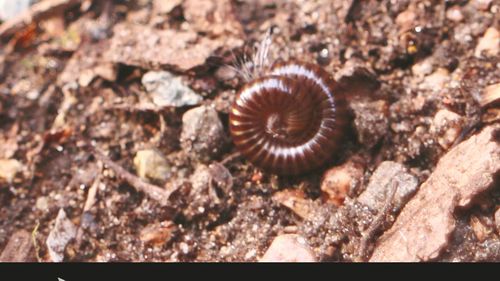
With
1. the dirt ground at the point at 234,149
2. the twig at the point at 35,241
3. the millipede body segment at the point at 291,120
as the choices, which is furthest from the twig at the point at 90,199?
the millipede body segment at the point at 291,120

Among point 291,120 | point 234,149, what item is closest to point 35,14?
point 234,149

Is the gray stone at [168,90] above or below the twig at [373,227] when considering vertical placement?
above

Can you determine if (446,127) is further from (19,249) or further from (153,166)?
(19,249)

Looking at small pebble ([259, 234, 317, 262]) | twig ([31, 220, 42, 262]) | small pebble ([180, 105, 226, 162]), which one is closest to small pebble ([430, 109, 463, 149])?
small pebble ([259, 234, 317, 262])

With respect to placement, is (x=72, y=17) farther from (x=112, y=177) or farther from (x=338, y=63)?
(x=338, y=63)

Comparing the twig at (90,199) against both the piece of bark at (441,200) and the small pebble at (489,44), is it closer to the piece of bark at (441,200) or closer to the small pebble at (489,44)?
the piece of bark at (441,200)

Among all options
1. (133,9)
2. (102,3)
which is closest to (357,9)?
(133,9)

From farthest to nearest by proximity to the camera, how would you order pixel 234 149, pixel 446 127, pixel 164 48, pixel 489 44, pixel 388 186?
1. pixel 164 48
2. pixel 234 149
3. pixel 489 44
4. pixel 446 127
5. pixel 388 186

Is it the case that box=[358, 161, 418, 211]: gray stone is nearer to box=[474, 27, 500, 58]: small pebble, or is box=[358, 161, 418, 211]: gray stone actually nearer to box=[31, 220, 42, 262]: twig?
box=[474, 27, 500, 58]: small pebble
